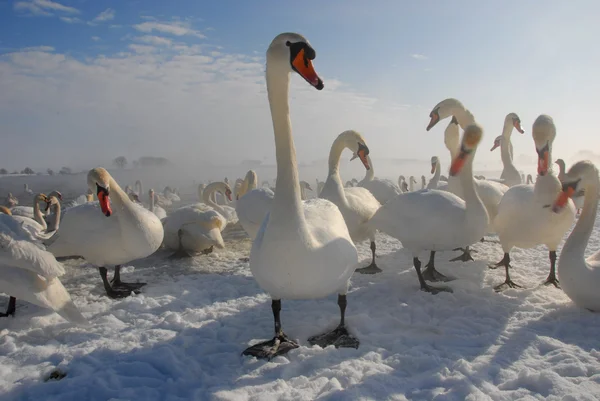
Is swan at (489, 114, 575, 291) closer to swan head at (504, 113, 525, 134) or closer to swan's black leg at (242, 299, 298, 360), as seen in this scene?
swan's black leg at (242, 299, 298, 360)

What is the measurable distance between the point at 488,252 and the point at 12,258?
309 inches

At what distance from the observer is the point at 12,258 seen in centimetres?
387

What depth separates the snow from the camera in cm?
315

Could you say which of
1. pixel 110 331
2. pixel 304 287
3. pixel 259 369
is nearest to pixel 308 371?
pixel 259 369

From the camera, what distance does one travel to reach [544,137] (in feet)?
19.9

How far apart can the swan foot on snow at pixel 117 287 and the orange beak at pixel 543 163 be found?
20.6 feet

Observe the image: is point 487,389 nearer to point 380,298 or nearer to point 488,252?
point 380,298

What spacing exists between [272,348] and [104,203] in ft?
11.3

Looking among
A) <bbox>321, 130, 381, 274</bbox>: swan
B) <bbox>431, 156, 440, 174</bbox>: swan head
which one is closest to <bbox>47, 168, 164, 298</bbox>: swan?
<bbox>321, 130, 381, 274</bbox>: swan

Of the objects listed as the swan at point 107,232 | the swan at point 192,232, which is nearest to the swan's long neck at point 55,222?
the swan at point 192,232

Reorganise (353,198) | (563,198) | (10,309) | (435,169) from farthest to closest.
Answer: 1. (435,169)
2. (353,198)
3. (563,198)
4. (10,309)

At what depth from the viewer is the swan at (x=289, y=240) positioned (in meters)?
3.44

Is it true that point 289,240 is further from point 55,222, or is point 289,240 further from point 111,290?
point 55,222

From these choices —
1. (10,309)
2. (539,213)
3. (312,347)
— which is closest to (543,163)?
(539,213)
